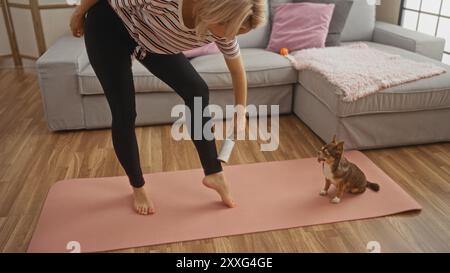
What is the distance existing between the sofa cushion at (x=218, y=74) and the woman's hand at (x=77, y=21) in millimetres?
874

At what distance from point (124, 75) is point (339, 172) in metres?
0.91

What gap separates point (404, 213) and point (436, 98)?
75cm

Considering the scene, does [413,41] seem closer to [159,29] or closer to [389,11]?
[389,11]

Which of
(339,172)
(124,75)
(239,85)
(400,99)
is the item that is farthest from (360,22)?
(124,75)

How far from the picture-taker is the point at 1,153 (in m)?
2.14

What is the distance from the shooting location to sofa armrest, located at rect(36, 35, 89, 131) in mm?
2195

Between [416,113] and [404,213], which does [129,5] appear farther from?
[416,113]

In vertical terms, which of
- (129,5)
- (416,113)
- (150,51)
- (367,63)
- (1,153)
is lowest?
(1,153)

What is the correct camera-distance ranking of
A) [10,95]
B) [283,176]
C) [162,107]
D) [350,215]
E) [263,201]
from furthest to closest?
1. [10,95]
2. [162,107]
3. [283,176]
4. [263,201]
5. [350,215]

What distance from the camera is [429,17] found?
302 centimetres

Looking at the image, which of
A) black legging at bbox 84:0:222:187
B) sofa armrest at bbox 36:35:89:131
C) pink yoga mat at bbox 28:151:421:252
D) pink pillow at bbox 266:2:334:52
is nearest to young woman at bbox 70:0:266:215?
black legging at bbox 84:0:222:187

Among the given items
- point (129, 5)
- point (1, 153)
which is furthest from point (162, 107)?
point (129, 5)

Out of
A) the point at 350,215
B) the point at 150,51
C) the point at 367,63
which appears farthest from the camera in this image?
the point at 367,63

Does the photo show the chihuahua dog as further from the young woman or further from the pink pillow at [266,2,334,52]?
the pink pillow at [266,2,334,52]
